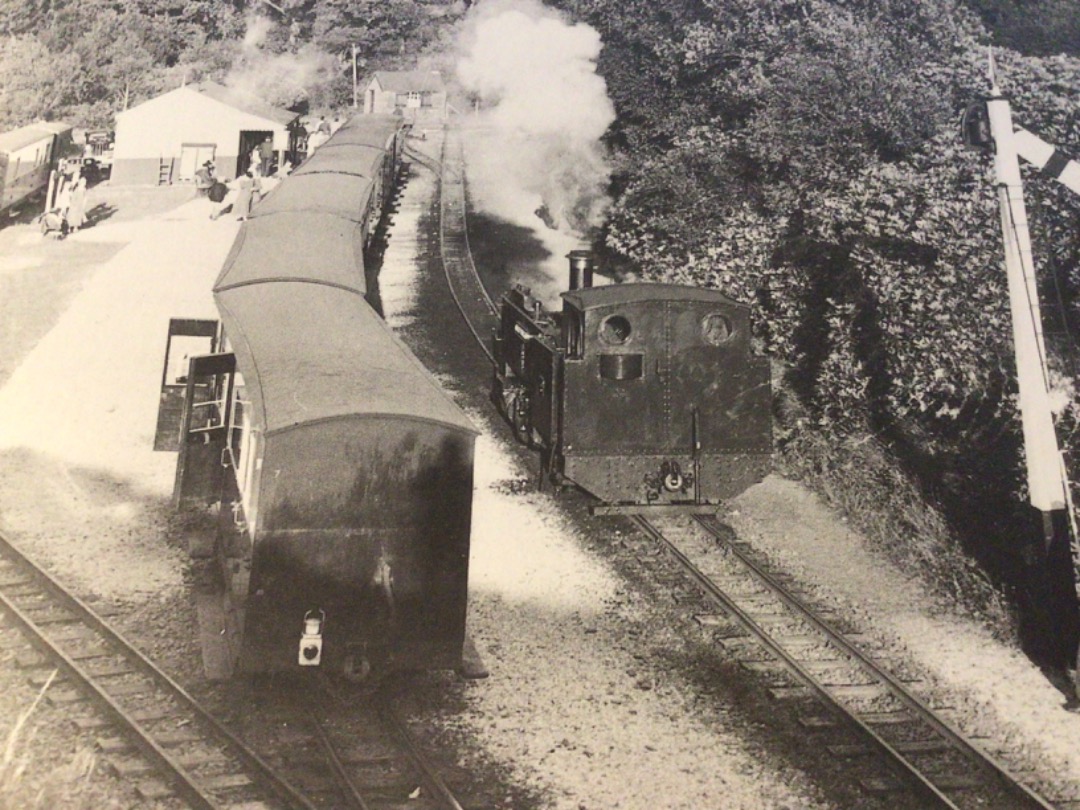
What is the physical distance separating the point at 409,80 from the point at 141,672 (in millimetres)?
30539

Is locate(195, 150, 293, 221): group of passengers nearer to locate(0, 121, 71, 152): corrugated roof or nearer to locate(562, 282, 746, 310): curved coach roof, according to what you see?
locate(0, 121, 71, 152): corrugated roof

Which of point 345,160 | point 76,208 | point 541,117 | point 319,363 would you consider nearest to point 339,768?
point 319,363

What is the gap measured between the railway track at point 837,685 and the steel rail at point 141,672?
412cm

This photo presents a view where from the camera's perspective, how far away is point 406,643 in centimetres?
577

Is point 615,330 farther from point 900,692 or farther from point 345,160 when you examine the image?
point 345,160

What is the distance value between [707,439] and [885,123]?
698cm

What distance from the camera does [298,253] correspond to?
33.2 ft

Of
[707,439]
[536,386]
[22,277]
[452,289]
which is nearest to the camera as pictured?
[707,439]

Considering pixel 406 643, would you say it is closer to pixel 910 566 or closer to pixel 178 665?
pixel 178 665

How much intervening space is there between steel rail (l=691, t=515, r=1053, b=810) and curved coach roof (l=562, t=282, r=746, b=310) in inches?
116

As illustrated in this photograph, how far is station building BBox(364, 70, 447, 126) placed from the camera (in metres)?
31.3

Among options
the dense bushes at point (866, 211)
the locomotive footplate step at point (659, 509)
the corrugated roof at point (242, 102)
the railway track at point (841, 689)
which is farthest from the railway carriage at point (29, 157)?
the dense bushes at point (866, 211)

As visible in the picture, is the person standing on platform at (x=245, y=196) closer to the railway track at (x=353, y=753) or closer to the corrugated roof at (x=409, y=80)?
the corrugated roof at (x=409, y=80)

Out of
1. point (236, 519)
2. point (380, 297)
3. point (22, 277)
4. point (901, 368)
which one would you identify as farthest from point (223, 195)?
point (901, 368)
